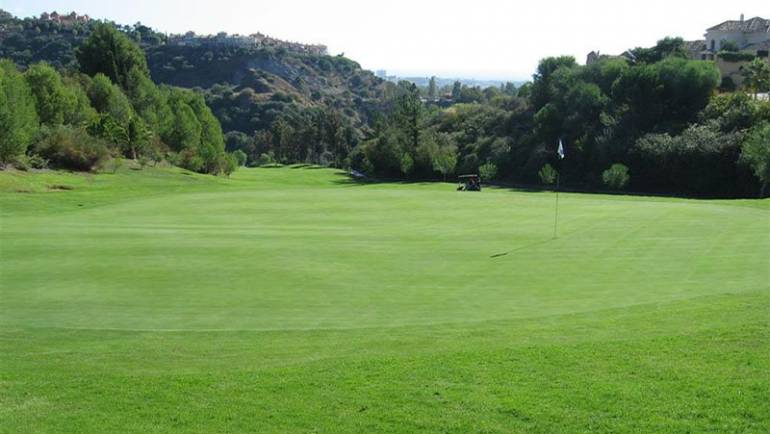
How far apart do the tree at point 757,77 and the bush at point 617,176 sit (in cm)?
2009

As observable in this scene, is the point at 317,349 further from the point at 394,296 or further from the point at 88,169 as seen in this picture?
the point at 88,169

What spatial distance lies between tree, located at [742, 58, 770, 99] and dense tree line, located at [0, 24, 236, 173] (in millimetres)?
57232

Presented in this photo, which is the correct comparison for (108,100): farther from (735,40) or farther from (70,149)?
(735,40)

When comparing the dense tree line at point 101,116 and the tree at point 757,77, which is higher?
the tree at point 757,77

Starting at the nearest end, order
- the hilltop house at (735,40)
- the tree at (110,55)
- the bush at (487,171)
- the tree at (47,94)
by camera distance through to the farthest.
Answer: the tree at (47,94) < the bush at (487,171) < the tree at (110,55) < the hilltop house at (735,40)

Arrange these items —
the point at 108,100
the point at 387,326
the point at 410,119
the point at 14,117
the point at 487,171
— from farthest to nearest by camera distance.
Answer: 1. the point at 410,119
2. the point at 487,171
3. the point at 108,100
4. the point at 14,117
5. the point at 387,326

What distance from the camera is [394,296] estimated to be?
664 inches

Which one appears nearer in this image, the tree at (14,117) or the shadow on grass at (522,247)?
the shadow on grass at (522,247)

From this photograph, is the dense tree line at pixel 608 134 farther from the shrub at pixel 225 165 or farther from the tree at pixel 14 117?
the tree at pixel 14 117

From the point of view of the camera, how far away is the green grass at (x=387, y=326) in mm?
9258

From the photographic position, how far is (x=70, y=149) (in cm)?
5759

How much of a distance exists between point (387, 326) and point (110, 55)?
83.9 meters

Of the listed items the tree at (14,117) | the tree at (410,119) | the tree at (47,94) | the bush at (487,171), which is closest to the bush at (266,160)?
the tree at (410,119)

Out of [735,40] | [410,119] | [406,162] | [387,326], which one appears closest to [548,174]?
[406,162]
